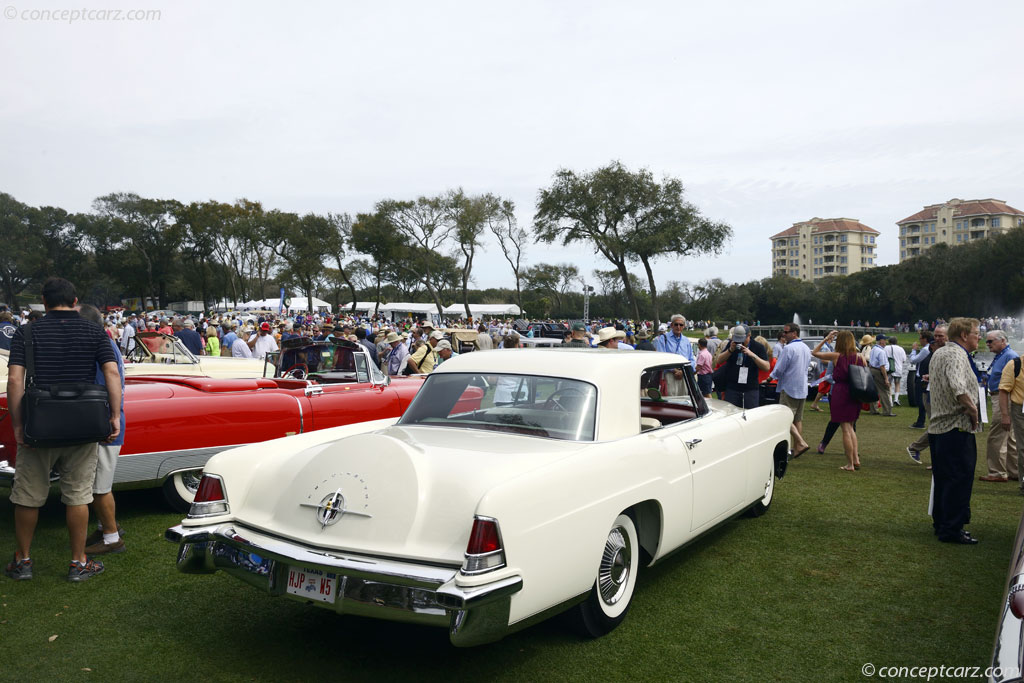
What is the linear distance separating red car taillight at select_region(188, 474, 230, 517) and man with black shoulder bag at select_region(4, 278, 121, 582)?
117 centimetres

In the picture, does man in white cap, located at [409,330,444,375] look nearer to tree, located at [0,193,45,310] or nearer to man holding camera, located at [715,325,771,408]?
man holding camera, located at [715,325,771,408]

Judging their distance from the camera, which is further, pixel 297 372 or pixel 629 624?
pixel 297 372

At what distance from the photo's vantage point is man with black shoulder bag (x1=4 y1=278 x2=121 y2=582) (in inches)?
171

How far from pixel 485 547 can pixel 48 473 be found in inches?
129

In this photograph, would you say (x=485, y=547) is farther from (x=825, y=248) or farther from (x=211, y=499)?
(x=825, y=248)

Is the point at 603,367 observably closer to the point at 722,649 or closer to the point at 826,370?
the point at 722,649

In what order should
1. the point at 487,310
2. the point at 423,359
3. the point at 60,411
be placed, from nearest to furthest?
the point at 60,411 < the point at 423,359 < the point at 487,310

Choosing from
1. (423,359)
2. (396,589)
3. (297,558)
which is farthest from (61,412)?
(423,359)

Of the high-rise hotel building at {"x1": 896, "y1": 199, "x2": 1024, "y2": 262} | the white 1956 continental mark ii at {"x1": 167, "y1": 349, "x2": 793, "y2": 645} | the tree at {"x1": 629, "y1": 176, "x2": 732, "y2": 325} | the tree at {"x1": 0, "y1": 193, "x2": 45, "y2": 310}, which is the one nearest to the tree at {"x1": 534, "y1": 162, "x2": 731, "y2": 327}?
the tree at {"x1": 629, "y1": 176, "x2": 732, "y2": 325}

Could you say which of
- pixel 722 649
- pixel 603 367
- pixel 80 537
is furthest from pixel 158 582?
pixel 722 649

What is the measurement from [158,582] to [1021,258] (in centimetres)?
5875

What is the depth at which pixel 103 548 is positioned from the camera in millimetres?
5133

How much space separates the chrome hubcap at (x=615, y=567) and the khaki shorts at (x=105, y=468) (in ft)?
11.4

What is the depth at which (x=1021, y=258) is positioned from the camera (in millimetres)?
49375
